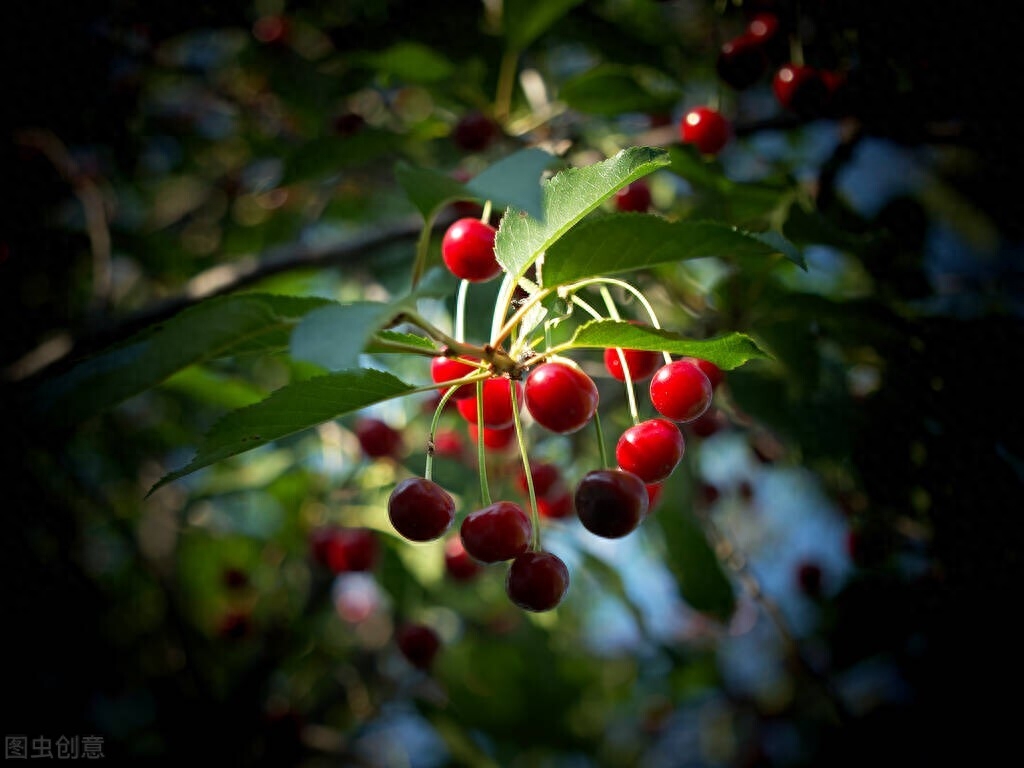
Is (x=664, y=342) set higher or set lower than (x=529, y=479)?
higher

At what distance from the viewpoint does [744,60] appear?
1.62 meters

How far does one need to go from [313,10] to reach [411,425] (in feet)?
5.13

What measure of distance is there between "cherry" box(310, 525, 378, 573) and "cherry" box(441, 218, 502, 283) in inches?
48.5

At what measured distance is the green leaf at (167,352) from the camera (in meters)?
0.69

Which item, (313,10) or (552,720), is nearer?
(313,10)

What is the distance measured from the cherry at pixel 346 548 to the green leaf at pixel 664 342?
53.9 inches

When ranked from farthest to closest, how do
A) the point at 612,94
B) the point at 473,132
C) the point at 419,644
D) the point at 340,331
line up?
the point at 419,644 → the point at 473,132 → the point at 612,94 → the point at 340,331

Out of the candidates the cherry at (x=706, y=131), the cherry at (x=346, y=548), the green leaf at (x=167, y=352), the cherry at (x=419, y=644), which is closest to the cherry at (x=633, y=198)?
the cherry at (x=706, y=131)

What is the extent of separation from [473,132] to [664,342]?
51.0 inches

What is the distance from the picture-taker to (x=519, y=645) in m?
2.86

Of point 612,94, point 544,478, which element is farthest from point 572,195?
point 544,478

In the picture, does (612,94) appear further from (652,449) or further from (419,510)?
(419,510)

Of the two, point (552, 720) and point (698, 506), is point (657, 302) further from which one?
point (552, 720)

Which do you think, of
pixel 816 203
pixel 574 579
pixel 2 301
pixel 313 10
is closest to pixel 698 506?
pixel 816 203
